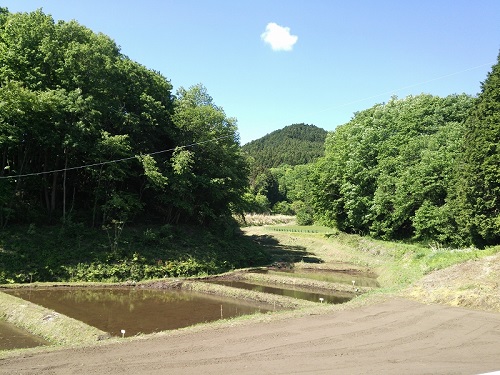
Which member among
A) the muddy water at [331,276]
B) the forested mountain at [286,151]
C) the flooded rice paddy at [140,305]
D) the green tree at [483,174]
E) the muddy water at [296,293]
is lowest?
the muddy water at [331,276]

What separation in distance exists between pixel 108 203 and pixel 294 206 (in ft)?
253

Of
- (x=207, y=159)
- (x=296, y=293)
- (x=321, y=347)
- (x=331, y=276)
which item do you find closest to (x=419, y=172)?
(x=331, y=276)

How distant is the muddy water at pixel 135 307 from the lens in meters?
15.4

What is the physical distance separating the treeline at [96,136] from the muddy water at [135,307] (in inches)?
317

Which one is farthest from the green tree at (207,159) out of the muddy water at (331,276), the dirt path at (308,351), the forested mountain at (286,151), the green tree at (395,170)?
the forested mountain at (286,151)

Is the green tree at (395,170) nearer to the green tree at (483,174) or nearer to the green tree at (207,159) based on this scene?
the green tree at (483,174)

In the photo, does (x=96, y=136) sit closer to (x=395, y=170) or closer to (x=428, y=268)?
(x=428, y=268)

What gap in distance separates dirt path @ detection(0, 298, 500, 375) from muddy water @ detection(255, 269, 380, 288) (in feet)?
44.9

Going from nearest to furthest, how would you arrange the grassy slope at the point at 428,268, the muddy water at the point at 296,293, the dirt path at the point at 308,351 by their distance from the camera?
the dirt path at the point at 308,351
the grassy slope at the point at 428,268
the muddy water at the point at 296,293

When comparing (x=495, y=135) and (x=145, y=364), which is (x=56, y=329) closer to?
(x=145, y=364)

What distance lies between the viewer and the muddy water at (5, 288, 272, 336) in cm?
1543

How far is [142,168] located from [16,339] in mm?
20338

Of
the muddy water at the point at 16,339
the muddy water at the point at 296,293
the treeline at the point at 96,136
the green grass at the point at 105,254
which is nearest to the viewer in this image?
the muddy water at the point at 16,339

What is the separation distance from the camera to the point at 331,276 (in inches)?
1129
